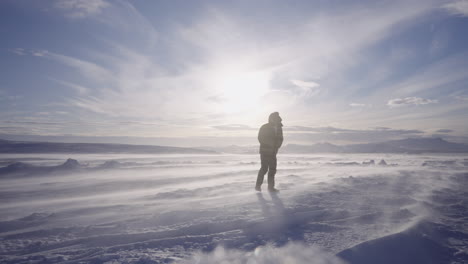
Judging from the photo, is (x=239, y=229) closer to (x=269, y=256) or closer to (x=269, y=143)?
(x=269, y=256)

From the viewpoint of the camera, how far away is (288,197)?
442 centimetres

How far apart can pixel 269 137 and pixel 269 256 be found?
361 centimetres

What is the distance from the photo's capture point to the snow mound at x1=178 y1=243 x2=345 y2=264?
1976 mm

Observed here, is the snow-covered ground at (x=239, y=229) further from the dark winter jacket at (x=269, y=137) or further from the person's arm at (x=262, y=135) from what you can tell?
the person's arm at (x=262, y=135)

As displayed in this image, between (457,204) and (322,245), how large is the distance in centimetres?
403

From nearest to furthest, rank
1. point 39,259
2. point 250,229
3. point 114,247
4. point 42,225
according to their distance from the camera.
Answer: point 39,259 → point 114,247 → point 250,229 → point 42,225

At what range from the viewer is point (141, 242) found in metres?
2.39

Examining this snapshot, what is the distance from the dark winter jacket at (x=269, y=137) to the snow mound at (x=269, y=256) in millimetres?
3312

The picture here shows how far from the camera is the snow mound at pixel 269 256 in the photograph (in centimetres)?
198

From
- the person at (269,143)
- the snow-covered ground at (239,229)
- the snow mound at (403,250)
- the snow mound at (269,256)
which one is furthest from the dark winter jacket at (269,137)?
the snow mound at (269,256)

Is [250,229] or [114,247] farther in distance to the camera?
[250,229]

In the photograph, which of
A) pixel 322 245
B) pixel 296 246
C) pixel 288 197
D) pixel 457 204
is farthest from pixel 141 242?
pixel 457 204

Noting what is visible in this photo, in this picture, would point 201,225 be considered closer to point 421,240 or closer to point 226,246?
point 226,246

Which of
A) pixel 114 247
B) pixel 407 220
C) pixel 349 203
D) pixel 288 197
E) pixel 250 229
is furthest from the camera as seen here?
pixel 288 197
